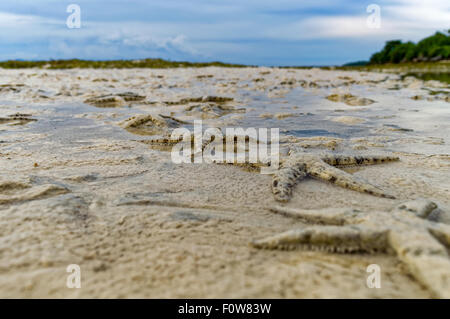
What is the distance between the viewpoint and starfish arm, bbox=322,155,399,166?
141 inches

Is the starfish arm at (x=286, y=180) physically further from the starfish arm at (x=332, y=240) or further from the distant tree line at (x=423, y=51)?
the distant tree line at (x=423, y=51)

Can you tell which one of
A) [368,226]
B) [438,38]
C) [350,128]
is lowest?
[368,226]

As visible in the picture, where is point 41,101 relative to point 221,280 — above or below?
above

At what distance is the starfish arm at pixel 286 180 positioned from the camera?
2.69 m

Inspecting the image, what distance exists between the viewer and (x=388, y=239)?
1.84 meters

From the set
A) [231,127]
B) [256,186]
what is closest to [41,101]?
[231,127]

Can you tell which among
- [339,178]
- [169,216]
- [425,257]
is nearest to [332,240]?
[425,257]

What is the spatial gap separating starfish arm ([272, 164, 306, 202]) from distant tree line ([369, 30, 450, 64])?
59.5 metres

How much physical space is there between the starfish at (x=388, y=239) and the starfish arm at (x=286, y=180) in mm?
610

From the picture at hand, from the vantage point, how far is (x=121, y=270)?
1.70m

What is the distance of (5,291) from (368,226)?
73.3 inches

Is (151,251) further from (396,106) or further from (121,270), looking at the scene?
(396,106)

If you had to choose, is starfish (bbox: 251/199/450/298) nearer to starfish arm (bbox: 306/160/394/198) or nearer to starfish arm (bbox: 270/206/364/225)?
starfish arm (bbox: 270/206/364/225)

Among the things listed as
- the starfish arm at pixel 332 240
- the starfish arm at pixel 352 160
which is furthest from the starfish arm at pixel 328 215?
the starfish arm at pixel 352 160
